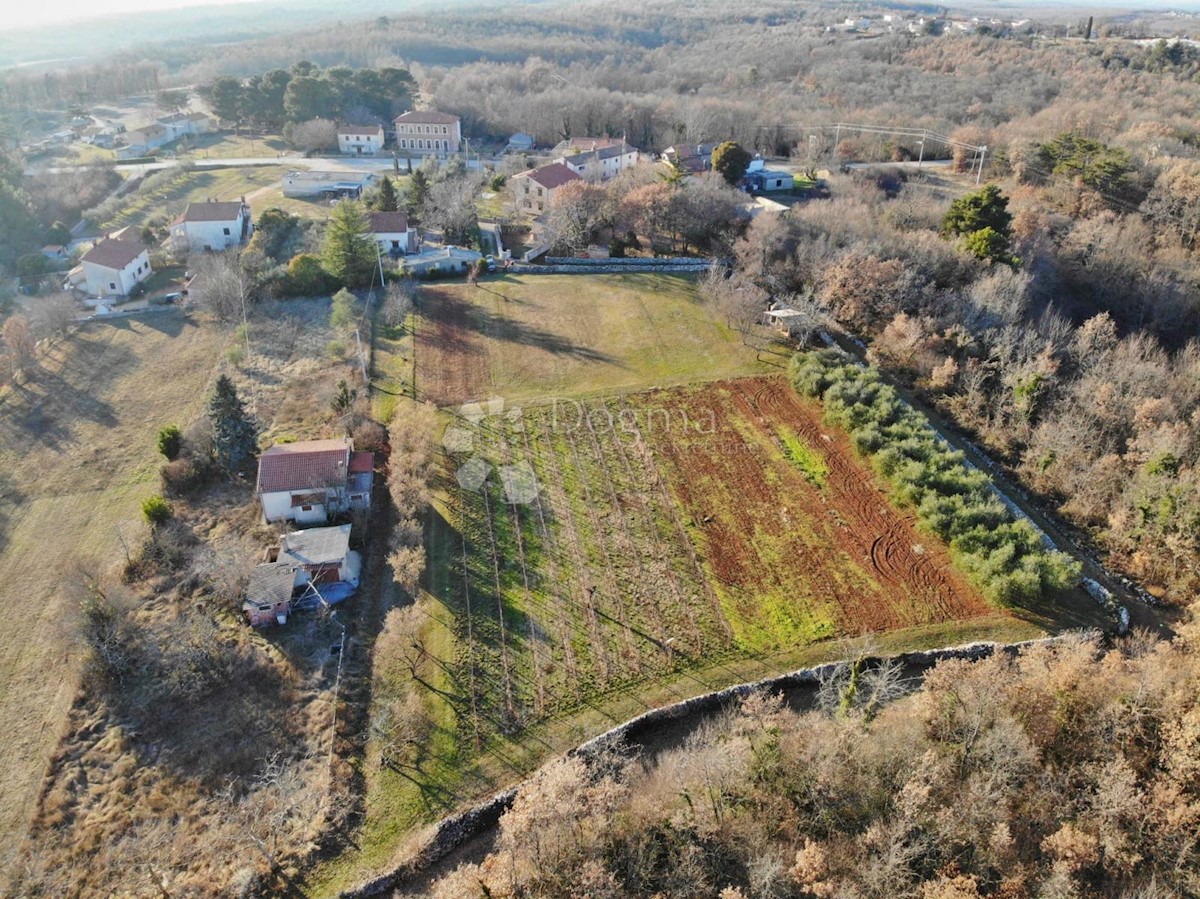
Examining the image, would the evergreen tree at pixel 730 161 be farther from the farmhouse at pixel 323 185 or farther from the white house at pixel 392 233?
the farmhouse at pixel 323 185

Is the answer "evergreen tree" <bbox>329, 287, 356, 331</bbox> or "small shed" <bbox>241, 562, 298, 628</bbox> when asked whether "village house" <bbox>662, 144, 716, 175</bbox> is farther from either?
"small shed" <bbox>241, 562, 298, 628</bbox>

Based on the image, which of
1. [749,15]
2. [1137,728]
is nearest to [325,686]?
[1137,728]

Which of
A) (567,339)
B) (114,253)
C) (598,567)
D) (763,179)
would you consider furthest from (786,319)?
(114,253)

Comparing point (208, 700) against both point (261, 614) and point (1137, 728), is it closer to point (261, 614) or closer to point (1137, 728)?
point (261, 614)

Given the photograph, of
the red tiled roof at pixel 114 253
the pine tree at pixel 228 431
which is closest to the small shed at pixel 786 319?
the pine tree at pixel 228 431

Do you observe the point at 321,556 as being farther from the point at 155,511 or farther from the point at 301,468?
the point at 155,511
